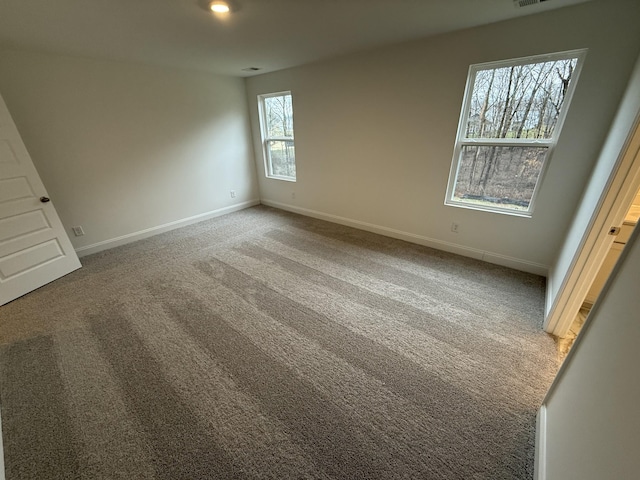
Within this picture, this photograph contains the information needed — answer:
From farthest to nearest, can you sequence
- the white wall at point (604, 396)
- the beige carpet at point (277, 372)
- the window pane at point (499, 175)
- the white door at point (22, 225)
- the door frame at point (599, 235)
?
the window pane at point (499, 175) → the white door at point (22, 225) → the door frame at point (599, 235) → the beige carpet at point (277, 372) → the white wall at point (604, 396)

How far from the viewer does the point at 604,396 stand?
81cm

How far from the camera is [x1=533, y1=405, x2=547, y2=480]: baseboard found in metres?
1.11

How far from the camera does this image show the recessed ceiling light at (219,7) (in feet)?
5.60

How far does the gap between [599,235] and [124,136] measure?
15.7 ft

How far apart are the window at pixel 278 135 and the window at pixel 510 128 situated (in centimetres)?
257

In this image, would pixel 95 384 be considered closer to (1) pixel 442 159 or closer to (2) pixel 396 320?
(2) pixel 396 320

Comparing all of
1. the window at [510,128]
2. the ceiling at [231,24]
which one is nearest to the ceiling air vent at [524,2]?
the ceiling at [231,24]

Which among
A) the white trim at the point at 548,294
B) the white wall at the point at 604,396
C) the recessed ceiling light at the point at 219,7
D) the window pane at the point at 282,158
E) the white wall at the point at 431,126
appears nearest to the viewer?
the white wall at the point at 604,396

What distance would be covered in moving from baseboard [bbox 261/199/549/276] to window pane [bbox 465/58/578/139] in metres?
1.23

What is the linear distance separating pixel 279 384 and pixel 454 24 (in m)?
3.18

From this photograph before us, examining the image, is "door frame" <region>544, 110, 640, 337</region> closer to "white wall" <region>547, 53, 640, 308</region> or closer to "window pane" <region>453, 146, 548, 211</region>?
"white wall" <region>547, 53, 640, 308</region>

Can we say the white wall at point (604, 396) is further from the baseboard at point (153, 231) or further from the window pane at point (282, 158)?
the baseboard at point (153, 231)

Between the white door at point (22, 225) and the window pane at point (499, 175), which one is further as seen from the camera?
the window pane at point (499, 175)

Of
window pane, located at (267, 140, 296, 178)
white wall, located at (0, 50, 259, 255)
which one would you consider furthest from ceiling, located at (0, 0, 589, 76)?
window pane, located at (267, 140, 296, 178)
